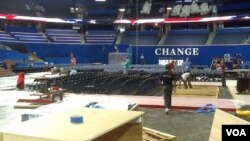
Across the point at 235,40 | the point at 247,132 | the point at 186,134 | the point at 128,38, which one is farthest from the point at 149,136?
the point at 128,38

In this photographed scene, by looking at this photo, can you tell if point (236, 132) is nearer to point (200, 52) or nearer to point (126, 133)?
point (126, 133)

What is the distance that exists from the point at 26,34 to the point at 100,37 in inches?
341

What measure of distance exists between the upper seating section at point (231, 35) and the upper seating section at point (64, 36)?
16034 millimetres

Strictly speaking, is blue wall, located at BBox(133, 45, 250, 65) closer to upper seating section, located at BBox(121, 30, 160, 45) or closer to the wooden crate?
upper seating section, located at BBox(121, 30, 160, 45)

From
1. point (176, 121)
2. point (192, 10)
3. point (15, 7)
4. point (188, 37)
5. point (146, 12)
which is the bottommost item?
point (176, 121)

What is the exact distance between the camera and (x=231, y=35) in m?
35.2

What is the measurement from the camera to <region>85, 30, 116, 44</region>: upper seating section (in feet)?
135

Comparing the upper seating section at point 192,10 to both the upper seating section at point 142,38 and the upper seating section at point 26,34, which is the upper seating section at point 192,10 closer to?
the upper seating section at point 142,38

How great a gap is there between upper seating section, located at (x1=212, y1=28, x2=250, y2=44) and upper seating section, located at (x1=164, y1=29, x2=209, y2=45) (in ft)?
→ 4.49

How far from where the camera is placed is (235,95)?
49.8ft

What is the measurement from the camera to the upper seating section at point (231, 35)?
3406 centimetres

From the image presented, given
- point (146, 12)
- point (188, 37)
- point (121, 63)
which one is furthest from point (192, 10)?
point (121, 63)

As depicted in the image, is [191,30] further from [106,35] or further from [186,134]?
[186,134]

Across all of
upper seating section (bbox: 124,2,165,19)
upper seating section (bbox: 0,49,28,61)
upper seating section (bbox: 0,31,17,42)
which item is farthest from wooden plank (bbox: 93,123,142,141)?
upper seating section (bbox: 124,2,165,19)
